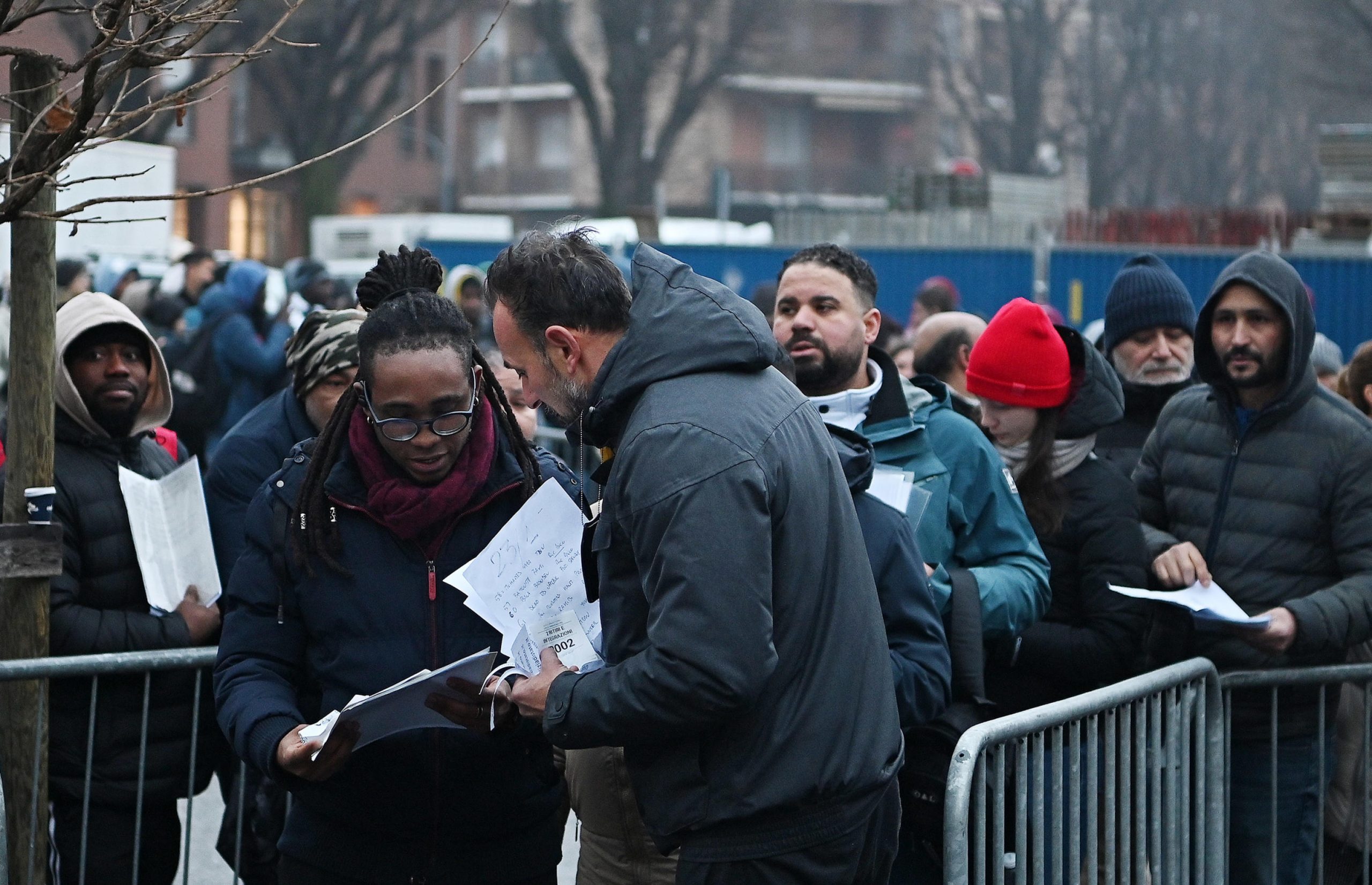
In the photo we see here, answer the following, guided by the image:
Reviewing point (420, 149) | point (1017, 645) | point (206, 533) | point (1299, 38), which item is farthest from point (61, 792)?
point (420, 149)

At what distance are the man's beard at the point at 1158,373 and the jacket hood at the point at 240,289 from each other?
20.5 feet

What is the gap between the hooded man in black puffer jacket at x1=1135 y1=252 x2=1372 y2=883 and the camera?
417 centimetres

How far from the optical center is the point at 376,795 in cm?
320

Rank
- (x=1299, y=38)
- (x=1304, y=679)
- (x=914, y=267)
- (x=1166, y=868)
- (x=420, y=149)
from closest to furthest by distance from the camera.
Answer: (x=1166, y=868)
(x=1304, y=679)
(x=914, y=267)
(x=1299, y=38)
(x=420, y=149)

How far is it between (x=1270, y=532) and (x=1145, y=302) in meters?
1.45

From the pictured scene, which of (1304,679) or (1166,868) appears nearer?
(1166,868)

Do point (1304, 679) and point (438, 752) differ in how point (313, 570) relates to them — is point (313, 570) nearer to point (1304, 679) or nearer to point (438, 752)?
point (438, 752)

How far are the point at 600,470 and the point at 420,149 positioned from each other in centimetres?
5480

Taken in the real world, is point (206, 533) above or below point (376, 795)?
above

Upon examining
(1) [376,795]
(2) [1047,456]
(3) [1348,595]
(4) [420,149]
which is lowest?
(1) [376,795]

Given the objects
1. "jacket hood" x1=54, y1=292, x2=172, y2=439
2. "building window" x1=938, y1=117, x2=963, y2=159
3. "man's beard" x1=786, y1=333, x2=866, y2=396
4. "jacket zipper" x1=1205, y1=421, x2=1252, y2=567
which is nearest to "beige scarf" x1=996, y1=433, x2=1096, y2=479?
"jacket zipper" x1=1205, y1=421, x2=1252, y2=567

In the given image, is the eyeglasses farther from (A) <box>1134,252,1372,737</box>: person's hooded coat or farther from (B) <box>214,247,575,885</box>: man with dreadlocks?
(A) <box>1134,252,1372,737</box>: person's hooded coat

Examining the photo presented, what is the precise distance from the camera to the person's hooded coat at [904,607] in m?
3.14

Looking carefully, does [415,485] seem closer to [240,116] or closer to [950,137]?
[240,116]
